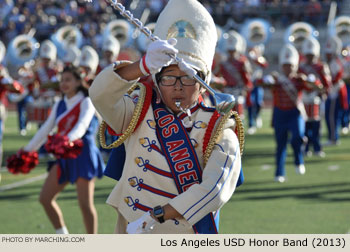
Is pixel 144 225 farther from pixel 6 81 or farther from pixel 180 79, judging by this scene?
pixel 6 81

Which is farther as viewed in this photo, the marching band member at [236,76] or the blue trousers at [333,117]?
the marching band member at [236,76]

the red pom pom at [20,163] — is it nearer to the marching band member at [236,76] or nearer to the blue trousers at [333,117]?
the marching band member at [236,76]

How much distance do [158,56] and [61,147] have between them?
2.59 metres

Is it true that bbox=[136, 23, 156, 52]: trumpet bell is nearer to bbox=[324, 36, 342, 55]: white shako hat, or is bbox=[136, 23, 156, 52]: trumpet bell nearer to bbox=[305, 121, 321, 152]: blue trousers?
bbox=[305, 121, 321, 152]: blue trousers

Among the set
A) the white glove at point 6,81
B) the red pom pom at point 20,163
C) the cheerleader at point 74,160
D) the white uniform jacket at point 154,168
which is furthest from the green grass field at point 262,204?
the white uniform jacket at point 154,168

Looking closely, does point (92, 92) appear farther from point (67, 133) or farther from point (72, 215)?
point (72, 215)

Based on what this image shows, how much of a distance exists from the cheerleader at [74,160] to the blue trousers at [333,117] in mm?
8104

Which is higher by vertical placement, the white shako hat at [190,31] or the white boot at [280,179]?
the white shako hat at [190,31]

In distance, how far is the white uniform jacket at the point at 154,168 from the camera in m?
3.32

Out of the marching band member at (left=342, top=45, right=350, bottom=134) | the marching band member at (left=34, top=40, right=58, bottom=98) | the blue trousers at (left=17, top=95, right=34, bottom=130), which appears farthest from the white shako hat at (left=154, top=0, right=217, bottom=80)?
the blue trousers at (left=17, top=95, right=34, bottom=130)

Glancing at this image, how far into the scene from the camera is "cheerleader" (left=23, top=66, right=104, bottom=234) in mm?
6109

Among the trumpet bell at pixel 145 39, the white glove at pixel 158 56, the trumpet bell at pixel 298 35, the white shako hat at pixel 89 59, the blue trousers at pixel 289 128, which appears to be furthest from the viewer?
the trumpet bell at pixel 298 35

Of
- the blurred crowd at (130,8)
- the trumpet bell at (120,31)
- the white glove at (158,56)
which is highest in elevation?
the white glove at (158,56)

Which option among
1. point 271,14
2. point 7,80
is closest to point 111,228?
point 7,80
